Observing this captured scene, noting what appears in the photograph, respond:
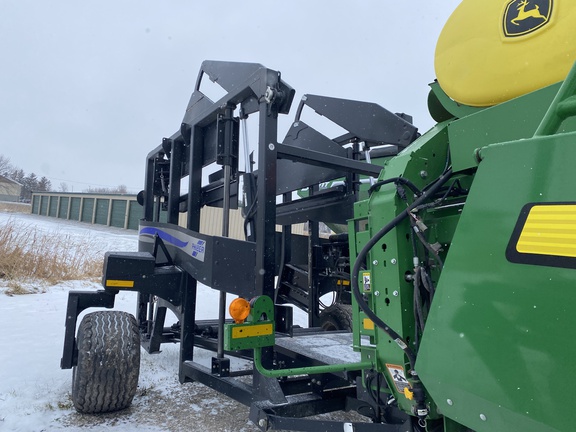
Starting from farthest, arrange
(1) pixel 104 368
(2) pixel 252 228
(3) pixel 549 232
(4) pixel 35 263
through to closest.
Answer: (4) pixel 35 263, (1) pixel 104 368, (2) pixel 252 228, (3) pixel 549 232

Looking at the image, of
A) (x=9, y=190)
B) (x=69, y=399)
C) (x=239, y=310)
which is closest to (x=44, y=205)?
(x=9, y=190)

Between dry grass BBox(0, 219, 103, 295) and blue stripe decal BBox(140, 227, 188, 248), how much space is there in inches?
209

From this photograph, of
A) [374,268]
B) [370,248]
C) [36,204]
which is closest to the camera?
[370,248]

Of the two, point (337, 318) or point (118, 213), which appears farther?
point (118, 213)

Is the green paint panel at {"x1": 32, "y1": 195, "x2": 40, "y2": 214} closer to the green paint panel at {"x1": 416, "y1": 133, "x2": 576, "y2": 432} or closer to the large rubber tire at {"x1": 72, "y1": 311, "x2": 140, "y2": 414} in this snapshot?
the large rubber tire at {"x1": 72, "y1": 311, "x2": 140, "y2": 414}

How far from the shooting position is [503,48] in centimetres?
194

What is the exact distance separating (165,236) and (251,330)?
5.38ft

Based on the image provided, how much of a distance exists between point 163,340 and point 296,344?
1.64m

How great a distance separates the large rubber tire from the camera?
3.34 m

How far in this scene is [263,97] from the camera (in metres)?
2.90

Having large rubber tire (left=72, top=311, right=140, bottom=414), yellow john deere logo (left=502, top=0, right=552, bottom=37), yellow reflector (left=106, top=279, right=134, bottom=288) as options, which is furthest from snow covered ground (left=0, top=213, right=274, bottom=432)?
yellow john deere logo (left=502, top=0, right=552, bottom=37)

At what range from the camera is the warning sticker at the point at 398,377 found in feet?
6.85

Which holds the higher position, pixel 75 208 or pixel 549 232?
pixel 75 208

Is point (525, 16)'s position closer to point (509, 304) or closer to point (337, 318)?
point (509, 304)
